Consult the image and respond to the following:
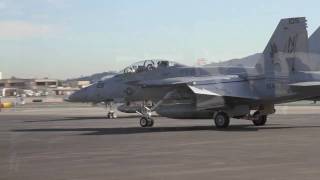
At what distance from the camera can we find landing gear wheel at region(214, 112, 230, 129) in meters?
24.6

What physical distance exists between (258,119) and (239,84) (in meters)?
2.54

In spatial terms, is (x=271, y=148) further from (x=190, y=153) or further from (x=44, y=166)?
(x=44, y=166)

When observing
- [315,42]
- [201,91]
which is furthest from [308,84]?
[315,42]

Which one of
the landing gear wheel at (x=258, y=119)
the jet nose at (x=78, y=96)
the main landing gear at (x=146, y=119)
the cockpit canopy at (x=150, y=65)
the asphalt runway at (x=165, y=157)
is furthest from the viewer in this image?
the jet nose at (x=78, y=96)

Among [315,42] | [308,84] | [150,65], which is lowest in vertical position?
[308,84]

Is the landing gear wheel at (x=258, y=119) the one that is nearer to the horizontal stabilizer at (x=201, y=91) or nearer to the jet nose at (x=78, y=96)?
the horizontal stabilizer at (x=201, y=91)

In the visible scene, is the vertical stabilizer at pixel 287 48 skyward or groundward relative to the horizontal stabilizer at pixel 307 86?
skyward

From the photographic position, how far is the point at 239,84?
24.8m

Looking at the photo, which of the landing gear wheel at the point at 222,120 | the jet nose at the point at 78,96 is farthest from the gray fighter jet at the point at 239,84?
the jet nose at the point at 78,96

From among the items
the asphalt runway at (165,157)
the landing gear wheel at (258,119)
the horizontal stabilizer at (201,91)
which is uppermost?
the horizontal stabilizer at (201,91)

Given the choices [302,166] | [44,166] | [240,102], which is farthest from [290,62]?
[44,166]

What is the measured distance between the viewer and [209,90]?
968 inches

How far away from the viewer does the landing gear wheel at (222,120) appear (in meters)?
24.6

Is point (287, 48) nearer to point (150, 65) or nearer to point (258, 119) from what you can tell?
point (258, 119)
